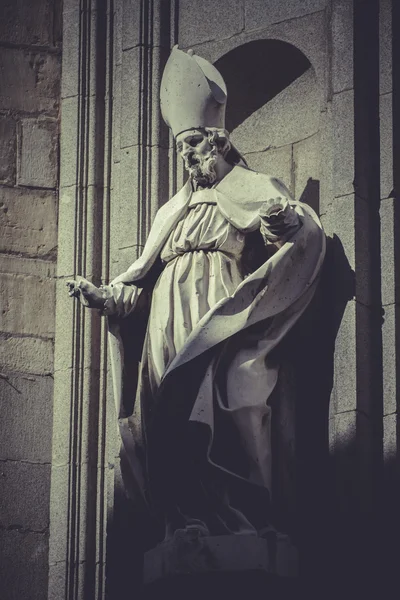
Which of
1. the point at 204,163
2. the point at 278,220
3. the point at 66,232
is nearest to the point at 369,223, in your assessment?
the point at 278,220

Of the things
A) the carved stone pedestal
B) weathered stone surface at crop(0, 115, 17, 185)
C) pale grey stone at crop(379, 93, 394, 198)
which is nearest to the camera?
the carved stone pedestal

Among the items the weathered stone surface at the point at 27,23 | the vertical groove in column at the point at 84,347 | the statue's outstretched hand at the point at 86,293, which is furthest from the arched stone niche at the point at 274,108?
the statue's outstretched hand at the point at 86,293

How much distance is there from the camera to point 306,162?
11.1 m

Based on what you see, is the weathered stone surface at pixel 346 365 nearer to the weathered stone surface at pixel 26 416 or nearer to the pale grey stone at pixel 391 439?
the pale grey stone at pixel 391 439

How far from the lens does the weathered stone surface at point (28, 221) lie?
1136 centimetres

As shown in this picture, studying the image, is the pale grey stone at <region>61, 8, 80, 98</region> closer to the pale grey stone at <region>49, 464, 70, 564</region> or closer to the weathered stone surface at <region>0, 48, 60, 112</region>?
the weathered stone surface at <region>0, 48, 60, 112</region>

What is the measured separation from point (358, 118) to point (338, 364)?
3.54 ft

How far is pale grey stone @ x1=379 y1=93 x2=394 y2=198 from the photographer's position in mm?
10625

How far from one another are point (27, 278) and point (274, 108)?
52.7 inches

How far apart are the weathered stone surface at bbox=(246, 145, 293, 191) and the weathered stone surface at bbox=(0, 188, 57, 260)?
0.92 m

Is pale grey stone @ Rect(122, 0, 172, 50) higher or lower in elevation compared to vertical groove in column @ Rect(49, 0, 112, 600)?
higher

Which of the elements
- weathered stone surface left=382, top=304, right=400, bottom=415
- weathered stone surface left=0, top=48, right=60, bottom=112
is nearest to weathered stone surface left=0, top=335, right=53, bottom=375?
weathered stone surface left=0, top=48, right=60, bottom=112

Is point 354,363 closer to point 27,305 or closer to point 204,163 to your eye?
point 204,163

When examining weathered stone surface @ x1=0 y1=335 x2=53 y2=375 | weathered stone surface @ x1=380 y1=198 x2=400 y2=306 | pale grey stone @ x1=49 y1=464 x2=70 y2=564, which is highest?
weathered stone surface @ x1=380 y1=198 x2=400 y2=306
